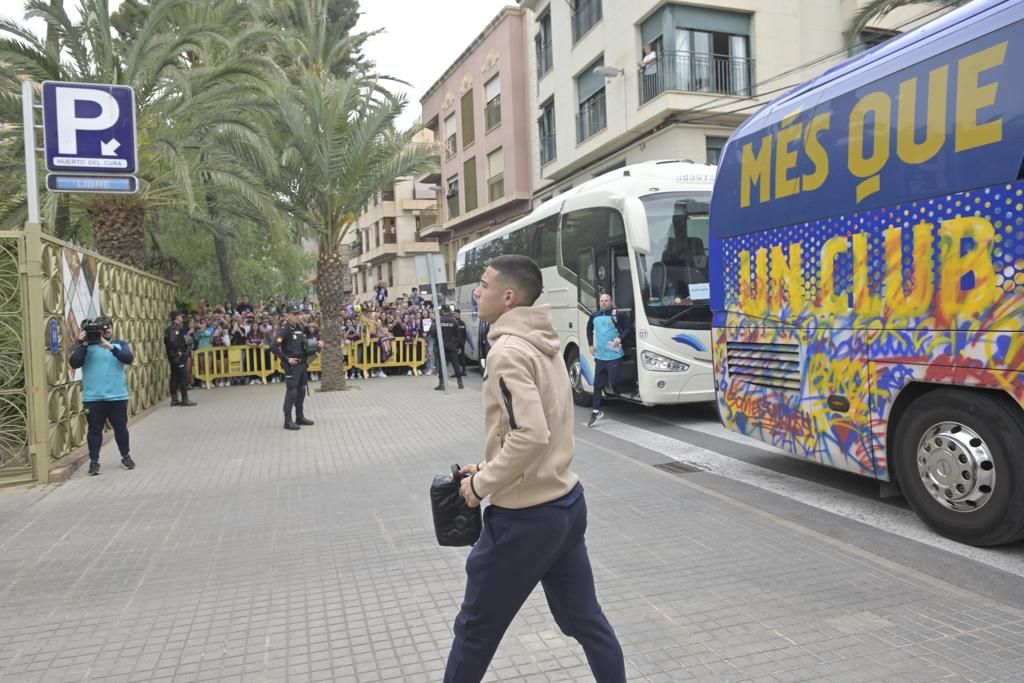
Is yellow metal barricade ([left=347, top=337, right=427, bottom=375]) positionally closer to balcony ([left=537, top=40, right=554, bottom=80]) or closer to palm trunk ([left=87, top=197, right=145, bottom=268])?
palm trunk ([left=87, top=197, right=145, bottom=268])

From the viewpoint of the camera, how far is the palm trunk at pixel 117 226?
14.1 meters

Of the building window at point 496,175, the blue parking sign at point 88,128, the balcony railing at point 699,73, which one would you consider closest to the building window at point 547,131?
the building window at point 496,175

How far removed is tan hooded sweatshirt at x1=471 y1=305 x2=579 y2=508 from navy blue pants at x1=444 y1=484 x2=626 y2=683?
77mm

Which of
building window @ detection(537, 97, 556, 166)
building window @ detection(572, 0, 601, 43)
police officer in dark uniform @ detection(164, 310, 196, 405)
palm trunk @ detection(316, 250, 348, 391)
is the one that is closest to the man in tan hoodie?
police officer in dark uniform @ detection(164, 310, 196, 405)

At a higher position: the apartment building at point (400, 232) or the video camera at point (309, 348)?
the apartment building at point (400, 232)

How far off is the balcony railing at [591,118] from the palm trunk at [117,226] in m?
14.8

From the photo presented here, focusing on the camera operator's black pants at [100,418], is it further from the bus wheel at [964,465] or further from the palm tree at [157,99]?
the bus wheel at [964,465]

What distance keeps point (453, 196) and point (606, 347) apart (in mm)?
29643

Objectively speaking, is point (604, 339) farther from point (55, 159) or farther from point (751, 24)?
point (751, 24)

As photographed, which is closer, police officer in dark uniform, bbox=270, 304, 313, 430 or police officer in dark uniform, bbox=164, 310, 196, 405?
police officer in dark uniform, bbox=270, 304, 313, 430

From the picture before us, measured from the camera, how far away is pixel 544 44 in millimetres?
28781

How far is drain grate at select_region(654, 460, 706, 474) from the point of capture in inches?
286

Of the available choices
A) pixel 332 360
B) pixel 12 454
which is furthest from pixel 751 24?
pixel 12 454

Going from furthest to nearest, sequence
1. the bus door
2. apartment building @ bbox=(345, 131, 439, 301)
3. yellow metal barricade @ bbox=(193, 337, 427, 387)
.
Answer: apartment building @ bbox=(345, 131, 439, 301) < yellow metal barricade @ bbox=(193, 337, 427, 387) < the bus door
